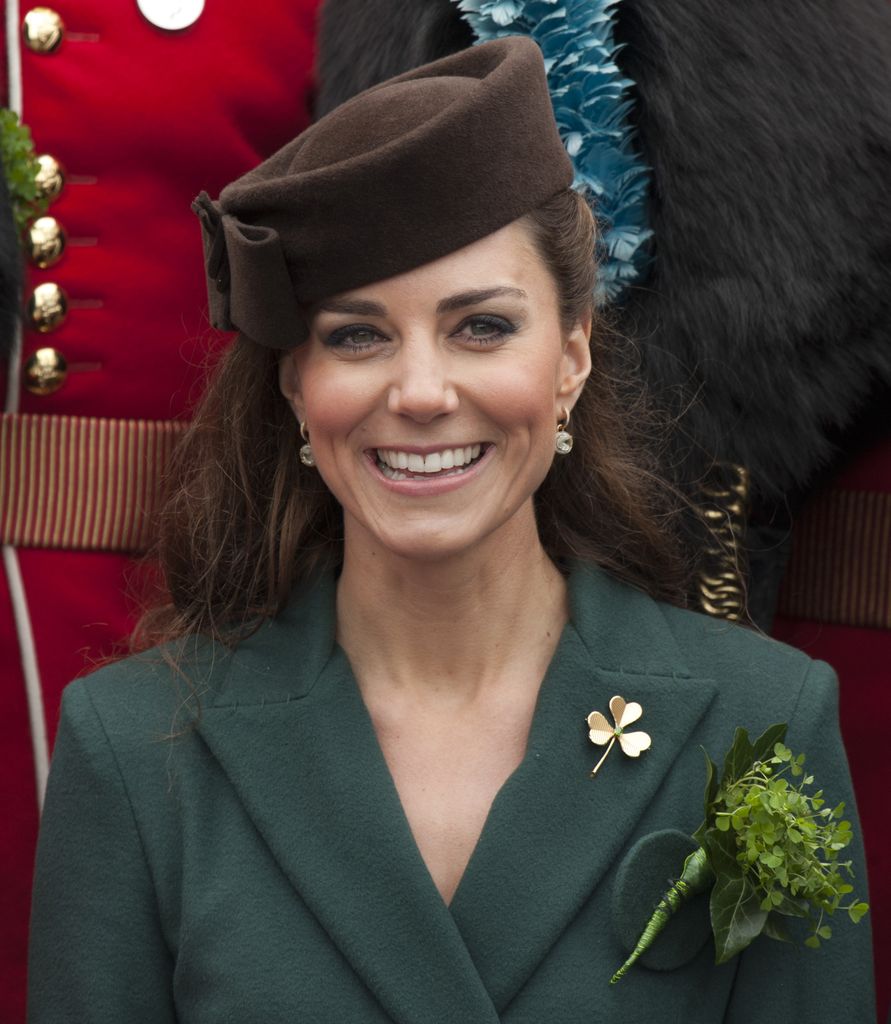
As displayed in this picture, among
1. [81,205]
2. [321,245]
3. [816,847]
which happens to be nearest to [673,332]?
[321,245]

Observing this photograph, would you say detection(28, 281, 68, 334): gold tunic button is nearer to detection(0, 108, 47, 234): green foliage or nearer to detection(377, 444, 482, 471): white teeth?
detection(0, 108, 47, 234): green foliage

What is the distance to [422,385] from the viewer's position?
2.11 metres

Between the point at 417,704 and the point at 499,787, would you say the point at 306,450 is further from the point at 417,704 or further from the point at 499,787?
the point at 499,787

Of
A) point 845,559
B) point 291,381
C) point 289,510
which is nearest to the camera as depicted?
point 291,381

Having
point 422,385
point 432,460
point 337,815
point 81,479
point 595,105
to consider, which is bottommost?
point 337,815

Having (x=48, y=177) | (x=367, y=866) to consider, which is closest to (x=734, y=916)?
(x=367, y=866)

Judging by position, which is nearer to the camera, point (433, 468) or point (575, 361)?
point (433, 468)

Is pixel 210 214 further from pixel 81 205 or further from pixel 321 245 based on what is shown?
pixel 81 205

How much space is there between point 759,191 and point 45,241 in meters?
1.01

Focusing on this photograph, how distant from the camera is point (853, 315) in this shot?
242 centimetres

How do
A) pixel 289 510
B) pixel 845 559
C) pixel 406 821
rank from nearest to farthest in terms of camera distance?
1. pixel 406 821
2. pixel 289 510
3. pixel 845 559

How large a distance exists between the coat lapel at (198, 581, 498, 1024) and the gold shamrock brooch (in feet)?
0.86

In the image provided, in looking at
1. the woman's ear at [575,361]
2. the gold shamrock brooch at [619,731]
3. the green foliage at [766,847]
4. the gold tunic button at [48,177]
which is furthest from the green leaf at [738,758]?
the gold tunic button at [48,177]

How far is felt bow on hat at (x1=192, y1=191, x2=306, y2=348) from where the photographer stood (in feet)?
6.97
